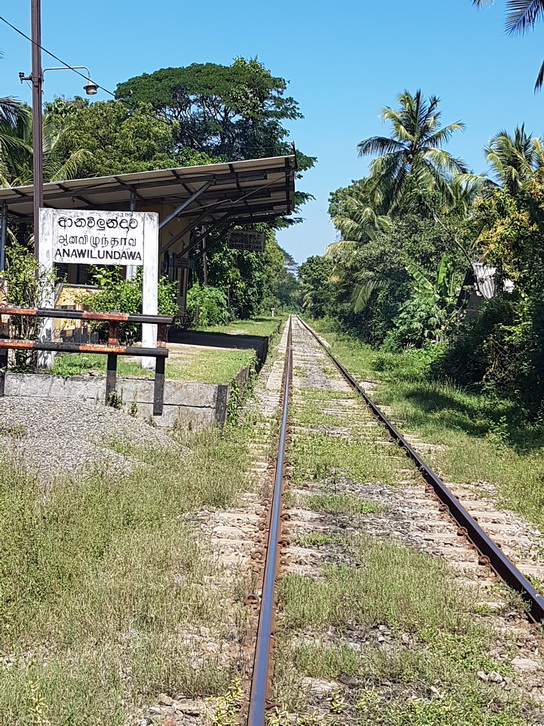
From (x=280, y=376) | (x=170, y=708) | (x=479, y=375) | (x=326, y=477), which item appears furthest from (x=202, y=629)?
(x=280, y=376)

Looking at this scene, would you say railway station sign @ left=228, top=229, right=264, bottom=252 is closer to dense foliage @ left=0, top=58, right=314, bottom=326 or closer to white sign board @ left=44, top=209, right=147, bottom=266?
dense foliage @ left=0, top=58, right=314, bottom=326

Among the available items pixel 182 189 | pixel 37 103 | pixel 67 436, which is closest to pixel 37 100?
pixel 37 103

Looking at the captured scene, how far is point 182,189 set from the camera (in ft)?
69.8

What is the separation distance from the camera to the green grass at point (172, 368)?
1217cm

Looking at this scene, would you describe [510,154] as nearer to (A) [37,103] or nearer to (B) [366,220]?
(B) [366,220]

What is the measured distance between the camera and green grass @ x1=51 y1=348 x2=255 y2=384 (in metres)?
12.2

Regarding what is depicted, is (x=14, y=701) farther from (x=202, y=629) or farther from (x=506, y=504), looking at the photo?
(x=506, y=504)

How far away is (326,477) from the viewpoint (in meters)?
9.25

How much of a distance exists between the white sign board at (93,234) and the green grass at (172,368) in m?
1.69

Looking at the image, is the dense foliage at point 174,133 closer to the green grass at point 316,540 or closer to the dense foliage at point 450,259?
the dense foliage at point 450,259

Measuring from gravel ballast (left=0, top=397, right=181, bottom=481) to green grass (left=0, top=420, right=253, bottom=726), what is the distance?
0.45 m

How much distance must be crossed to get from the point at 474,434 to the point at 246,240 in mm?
21931

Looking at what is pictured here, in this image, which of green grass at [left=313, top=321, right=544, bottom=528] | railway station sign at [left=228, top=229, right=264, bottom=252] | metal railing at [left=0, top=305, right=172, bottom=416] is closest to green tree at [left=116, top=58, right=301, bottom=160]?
railway station sign at [left=228, top=229, right=264, bottom=252]

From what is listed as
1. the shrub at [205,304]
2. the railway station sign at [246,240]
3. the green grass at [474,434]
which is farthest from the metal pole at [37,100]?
the railway station sign at [246,240]
